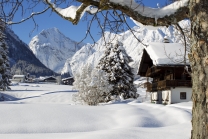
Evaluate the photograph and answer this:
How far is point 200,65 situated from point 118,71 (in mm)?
26375

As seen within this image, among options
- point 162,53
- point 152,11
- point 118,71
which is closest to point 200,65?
point 152,11

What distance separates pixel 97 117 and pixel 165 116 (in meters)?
2.60

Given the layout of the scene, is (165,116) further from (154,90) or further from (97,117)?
(154,90)

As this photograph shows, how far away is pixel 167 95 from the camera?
82.6 feet

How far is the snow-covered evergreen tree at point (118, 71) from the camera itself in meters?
28.6

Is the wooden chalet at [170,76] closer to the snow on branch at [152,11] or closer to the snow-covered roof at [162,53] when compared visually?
the snow-covered roof at [162,53]

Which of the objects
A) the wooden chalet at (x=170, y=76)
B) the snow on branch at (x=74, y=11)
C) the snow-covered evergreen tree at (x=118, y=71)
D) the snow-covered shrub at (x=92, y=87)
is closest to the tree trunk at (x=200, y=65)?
the snow on branch at (x=74, y=11)

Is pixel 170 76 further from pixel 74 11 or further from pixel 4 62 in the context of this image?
pixel 4 62

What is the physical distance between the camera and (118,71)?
28.8 metres

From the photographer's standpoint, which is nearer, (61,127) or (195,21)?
(195,21)

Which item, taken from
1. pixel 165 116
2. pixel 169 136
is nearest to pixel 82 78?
pixel 165 116

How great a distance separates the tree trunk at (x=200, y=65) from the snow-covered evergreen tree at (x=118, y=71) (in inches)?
1007

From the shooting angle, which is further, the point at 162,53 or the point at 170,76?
the point at 170,76

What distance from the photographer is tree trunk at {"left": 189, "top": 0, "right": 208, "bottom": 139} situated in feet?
7.88
